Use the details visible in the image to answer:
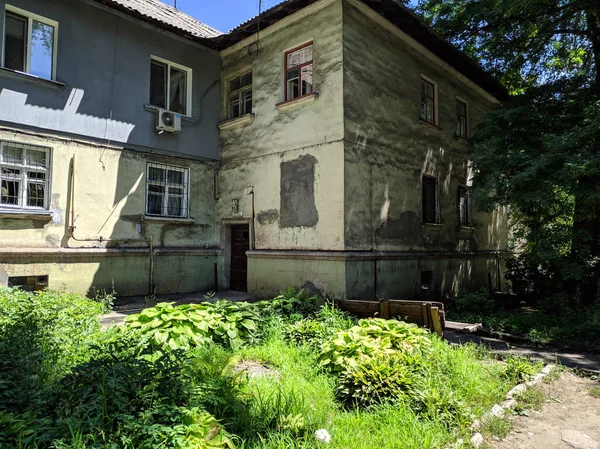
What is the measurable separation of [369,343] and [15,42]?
33.4 feet

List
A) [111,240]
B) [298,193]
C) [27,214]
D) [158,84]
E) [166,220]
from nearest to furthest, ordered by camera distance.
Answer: [27,214] < [298,193] < [111,240] < [166,220] < [158,84]

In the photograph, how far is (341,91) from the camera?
9.34 metres

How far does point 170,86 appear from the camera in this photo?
11.7 metres

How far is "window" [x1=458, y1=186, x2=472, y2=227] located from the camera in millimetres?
13883

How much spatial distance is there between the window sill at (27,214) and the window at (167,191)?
2.47m

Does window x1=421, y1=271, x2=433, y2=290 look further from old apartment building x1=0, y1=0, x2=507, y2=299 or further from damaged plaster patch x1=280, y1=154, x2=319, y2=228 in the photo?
damaged plaster patch x1=280, y1=154, x2=319, y2=228

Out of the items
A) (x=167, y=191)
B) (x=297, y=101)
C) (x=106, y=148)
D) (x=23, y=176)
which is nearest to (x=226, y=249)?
(x=167, y=191)

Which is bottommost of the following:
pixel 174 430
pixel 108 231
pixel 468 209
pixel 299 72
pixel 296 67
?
pixel 174 430

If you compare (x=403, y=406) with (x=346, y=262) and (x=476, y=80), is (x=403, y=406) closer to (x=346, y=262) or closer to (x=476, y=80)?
(x=346, y=262)

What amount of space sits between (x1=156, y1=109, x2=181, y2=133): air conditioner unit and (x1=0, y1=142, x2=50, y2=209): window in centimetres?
284

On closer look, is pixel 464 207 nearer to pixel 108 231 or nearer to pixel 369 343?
pixel 369 343

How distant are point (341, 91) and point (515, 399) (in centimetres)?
722

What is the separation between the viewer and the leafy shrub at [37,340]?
322 centimetres

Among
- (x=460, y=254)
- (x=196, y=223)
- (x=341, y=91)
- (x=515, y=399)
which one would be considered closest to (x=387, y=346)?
(x=515, y=399)
